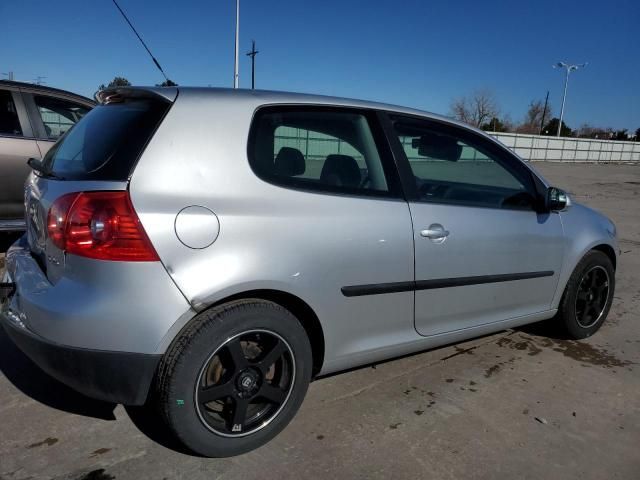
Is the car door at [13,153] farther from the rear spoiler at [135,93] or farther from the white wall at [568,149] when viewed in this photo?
the white wall at [568,149]

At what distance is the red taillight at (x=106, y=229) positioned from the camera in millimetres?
1926

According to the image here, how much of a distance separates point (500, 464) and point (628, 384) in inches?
53.1

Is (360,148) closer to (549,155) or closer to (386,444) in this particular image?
(386,444)

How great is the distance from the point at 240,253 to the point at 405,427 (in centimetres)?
126

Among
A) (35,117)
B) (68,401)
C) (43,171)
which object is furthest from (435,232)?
(35,117)

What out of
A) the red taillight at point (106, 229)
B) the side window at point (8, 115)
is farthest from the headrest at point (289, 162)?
the side window at point (8, 115)

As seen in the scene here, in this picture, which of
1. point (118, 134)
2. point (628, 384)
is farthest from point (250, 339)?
point (628, 384)

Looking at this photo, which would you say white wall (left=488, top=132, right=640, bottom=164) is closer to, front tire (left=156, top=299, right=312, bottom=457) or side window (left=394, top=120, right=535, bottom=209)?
side window (left=394, top=120, right=535, bottom=209)

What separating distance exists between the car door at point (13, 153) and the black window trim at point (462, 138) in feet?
12.8

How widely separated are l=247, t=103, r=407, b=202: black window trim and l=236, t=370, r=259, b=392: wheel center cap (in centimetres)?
84

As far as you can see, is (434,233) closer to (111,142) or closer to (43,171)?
(111,142)

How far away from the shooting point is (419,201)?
2.65 m

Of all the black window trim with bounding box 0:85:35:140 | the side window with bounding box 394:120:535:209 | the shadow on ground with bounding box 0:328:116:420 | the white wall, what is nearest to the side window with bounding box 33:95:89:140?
the black window trim with bounding box 0:85:35:140

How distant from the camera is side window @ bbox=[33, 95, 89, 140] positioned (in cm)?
526
